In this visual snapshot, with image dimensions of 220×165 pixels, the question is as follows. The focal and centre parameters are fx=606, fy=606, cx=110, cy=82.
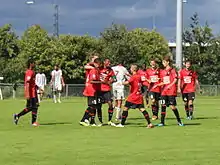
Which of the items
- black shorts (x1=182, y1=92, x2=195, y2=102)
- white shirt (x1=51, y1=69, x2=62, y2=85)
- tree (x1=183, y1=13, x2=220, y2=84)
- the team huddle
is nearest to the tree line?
tree (x1=183, y1=13, x2=220, y2=84)

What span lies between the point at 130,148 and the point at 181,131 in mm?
4270

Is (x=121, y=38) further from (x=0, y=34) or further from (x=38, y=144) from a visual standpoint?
(x=38, y=144)

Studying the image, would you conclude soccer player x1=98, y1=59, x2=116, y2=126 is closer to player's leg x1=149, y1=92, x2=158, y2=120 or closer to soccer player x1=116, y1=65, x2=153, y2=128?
soccer player x1=116, y1=65, x2=153, y2=128

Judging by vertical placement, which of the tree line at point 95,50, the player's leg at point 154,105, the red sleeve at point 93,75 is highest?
the tree line at point 95,50

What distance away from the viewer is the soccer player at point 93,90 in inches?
729

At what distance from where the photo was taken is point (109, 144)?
13898 mm

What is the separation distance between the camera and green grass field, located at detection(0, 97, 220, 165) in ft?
37.2

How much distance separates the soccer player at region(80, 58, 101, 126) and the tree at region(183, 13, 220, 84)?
4113 centimetres

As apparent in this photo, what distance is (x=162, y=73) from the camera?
19.7 m

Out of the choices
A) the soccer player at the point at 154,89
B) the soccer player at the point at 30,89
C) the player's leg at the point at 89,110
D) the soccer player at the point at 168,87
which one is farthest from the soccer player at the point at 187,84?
the soccer player at the point at 30,89

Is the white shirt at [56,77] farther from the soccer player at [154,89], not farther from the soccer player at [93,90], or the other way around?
the soccer player at [93,90]

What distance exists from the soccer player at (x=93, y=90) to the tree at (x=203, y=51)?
4113 cm

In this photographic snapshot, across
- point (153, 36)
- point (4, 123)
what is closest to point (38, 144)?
point (4, 123)

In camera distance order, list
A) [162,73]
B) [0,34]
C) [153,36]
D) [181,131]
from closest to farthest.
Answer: [181,131] → [162,73] → [0,34] → [153,36]
